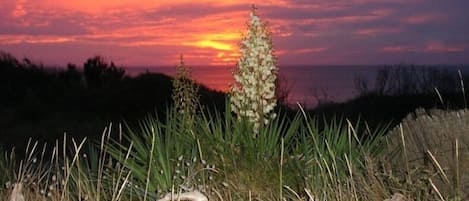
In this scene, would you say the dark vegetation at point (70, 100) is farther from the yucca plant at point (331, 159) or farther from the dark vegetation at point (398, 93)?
the yucca plant at point (331, 159)

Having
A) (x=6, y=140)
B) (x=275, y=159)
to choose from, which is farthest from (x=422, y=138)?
(x=6, y=140)

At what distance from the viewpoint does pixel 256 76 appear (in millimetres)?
7332

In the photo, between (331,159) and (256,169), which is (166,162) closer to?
(256,169)

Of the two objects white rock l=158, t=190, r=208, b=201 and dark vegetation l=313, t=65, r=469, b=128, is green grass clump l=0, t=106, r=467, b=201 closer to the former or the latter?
white rock l=158, t=190, r=208, b=201

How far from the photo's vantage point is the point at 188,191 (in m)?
6.26

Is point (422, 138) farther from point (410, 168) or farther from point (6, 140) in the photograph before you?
point (6, 140)

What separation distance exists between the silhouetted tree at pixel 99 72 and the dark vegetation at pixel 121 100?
0.94 feet

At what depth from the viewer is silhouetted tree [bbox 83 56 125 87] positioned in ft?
93.5

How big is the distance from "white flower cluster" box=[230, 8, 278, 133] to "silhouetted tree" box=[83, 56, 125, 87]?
68.4 ft

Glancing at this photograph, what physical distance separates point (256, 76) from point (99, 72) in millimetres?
Answer: 22090

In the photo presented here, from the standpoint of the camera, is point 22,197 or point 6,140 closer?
point 22,197

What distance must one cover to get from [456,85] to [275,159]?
15.3 metres

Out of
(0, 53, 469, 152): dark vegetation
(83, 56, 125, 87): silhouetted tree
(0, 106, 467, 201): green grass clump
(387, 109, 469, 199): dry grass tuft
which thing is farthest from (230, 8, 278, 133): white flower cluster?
(83, 56, 125, 87): silhouetted tree

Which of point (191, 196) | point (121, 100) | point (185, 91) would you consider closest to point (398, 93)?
point (121, 100)
